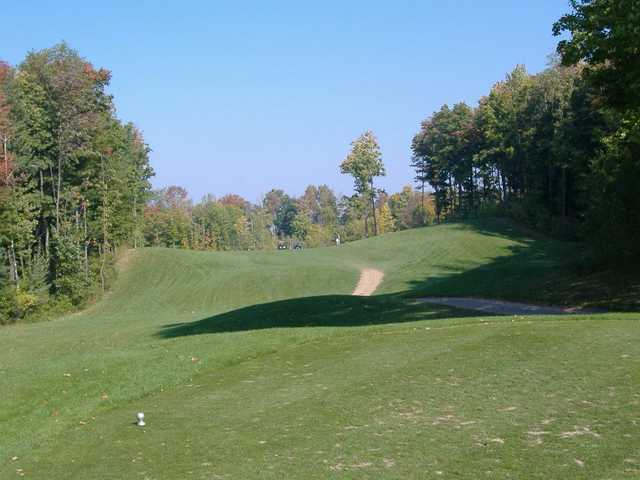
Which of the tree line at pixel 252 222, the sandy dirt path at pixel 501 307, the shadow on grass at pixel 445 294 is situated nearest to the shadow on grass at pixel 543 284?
the shadow on grass at pixel 445 294

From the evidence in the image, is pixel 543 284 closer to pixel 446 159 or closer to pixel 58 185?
pixel 58 185

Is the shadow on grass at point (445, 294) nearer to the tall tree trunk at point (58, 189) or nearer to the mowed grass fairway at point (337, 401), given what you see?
the mowed grass fairway at point (337, 401)

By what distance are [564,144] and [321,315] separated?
42.5m

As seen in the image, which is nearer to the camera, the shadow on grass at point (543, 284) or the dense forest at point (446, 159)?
the dense forest at point (446, 159)

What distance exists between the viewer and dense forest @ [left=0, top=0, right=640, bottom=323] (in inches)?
751

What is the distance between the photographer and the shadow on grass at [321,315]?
71.7 feet

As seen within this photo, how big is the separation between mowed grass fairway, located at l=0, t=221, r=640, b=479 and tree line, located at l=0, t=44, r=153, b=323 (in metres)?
27.2

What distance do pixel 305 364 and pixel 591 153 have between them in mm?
49153

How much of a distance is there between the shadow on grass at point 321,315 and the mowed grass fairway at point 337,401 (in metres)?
0.17

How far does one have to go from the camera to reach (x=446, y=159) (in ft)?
302

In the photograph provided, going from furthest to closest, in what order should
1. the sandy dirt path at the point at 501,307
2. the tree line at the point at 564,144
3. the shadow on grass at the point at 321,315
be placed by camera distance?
1. the sandy dirt path at the point at 501,307
2. the shadow on grass at the point at 321,315
3. the tree line at the point at 564,144

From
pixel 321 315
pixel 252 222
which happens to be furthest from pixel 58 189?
Answer: pixel 252 222

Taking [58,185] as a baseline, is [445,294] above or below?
below

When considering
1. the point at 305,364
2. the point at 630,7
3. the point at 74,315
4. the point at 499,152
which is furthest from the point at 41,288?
the point at 499,152
